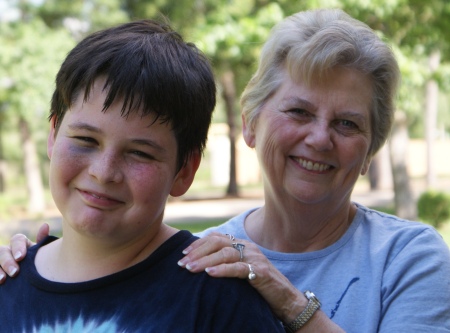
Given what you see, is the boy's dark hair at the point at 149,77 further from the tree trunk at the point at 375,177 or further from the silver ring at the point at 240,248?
the tree trunk at the point at 375,177

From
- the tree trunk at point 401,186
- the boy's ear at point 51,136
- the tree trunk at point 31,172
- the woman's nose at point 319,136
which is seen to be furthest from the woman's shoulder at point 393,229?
the tree trunk at point 31,172

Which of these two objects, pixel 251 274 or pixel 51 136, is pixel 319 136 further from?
pixel 51 136

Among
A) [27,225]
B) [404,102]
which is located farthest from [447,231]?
[27,225]

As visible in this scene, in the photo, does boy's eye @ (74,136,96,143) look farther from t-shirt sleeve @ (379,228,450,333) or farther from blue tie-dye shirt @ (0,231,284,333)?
t-shirt sleeve @ (379,228,450,333)

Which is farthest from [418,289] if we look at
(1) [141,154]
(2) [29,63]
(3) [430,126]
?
(3) [430,126]

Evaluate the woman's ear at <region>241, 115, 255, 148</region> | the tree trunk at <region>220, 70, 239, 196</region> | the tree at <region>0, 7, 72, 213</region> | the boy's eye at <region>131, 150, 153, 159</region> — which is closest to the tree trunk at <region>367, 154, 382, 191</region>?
the tree trunk at <region>220, 70, 239, 196</region>

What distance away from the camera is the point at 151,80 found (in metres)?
1.98

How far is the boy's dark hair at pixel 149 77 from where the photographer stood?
6.42 ft

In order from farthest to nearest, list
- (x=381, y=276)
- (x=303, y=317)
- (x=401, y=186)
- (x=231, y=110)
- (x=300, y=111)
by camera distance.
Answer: (x=231, y=110), (x=401, y=186), (x=300, y=111), (x=381, y=276), (x=303, y=317)

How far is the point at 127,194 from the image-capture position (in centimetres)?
192

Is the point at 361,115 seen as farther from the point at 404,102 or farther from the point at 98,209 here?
the point at 404,102

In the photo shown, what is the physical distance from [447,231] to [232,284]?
15.3 metres

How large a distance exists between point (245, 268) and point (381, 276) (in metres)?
0.81

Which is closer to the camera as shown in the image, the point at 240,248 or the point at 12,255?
the point at 240,248
